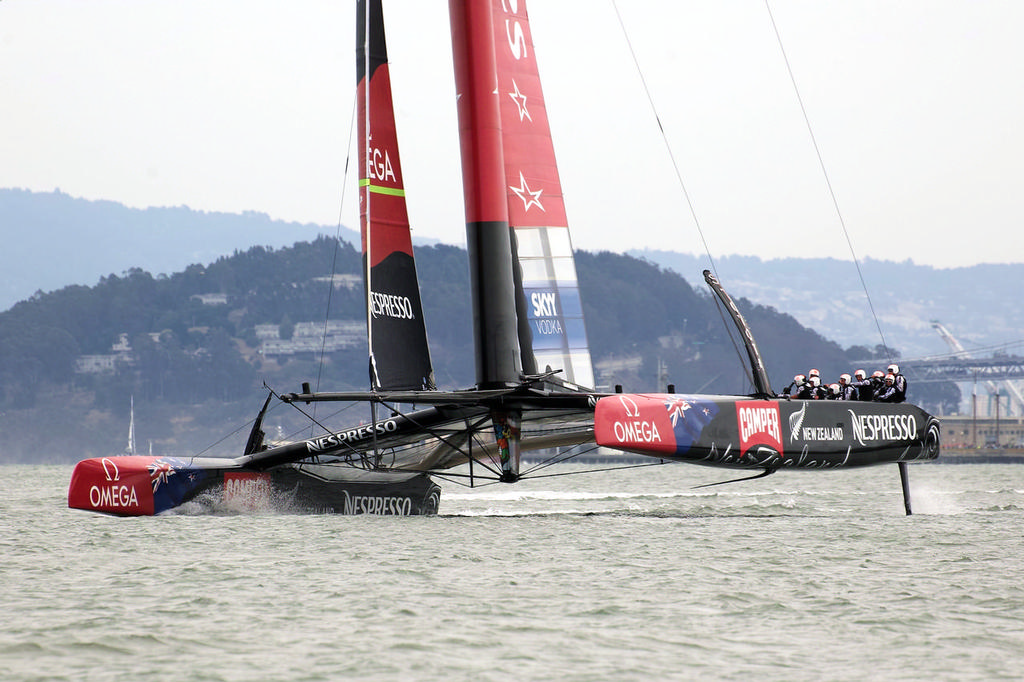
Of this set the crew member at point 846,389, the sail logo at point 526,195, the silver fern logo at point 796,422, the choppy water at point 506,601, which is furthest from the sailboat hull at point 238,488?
the crew member at point 846,389

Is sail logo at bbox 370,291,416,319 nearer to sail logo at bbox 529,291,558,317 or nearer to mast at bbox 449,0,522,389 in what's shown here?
mast at bbox 449,0,522,389

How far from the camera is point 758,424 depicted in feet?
36.9

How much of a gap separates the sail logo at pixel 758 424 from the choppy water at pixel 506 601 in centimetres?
95

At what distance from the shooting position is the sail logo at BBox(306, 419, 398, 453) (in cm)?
1259

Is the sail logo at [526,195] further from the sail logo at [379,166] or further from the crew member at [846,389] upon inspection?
the crew member at [846,389]

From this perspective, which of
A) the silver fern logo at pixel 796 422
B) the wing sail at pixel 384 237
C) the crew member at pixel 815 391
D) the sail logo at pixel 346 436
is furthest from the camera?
the crew member at pixel 815 391

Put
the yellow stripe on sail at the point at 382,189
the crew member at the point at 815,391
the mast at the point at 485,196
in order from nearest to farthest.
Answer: the mast at the point at 485,196 → the yellow stripe on sail at the point at 382,189 → the crew member at the point at 815,391

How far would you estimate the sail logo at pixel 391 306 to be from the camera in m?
12.3

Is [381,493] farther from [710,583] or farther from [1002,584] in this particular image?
[1002,584]

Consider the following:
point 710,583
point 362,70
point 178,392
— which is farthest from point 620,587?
point 178,392

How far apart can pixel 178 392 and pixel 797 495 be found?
118m

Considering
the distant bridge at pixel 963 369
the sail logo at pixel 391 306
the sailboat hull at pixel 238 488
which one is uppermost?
the distant bridge at pixel 963 369

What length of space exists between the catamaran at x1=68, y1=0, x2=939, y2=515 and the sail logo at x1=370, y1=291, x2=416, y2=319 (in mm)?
15

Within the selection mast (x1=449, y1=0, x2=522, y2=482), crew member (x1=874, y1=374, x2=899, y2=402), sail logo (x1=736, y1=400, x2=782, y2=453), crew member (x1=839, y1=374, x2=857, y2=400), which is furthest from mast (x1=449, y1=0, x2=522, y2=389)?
crew member (x1=874, y1=374, x2=899, y2=402)
